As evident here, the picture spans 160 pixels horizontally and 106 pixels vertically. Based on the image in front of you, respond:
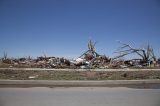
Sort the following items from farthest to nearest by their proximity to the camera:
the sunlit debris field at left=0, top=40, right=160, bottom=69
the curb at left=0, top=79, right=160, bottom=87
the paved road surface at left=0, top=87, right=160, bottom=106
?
the sunlit debris field at left=0, top=40, right=160, bottom=69 → the curb at left=0, top=79, right=160, bottom=87 → the paved road surface at left=0, top=87, right=160, bottom=106

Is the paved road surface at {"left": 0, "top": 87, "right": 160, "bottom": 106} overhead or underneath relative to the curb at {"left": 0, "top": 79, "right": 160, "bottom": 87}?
underneath

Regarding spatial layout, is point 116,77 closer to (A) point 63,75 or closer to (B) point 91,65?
(A) point 63,75

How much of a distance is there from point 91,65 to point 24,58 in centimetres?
753

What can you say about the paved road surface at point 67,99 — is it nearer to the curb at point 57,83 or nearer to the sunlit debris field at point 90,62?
the curb at point 57,83

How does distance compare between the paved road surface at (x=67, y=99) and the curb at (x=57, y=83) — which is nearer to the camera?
the paved road surface at (x=67, y=99)

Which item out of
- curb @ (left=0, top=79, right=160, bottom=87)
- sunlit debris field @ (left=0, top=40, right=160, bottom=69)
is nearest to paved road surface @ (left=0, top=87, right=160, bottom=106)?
curb @ (left=0, top=79, right=160, bottom=87)

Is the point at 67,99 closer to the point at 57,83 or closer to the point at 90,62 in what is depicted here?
the point at 57,83

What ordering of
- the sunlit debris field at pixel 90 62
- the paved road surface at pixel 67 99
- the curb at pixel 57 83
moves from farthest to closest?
the sunlit debris field at pixel 90 62
the curb at pixel 57 83
the paved road surface at pixel 67 99

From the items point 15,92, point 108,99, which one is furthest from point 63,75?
point 108,99

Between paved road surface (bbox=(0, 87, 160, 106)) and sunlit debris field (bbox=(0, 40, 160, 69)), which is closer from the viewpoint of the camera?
paved road surface (bbox=(0, 87, 160, 106))

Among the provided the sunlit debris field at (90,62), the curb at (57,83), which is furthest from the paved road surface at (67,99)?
the sunlit debris field at (90,62)

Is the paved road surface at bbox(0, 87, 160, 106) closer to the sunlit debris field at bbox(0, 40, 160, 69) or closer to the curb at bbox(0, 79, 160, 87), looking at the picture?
the curb at bbox(0, 79, 160, 87)

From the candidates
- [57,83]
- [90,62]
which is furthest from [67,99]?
[90,62]

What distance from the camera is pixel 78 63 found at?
59.2 ft
